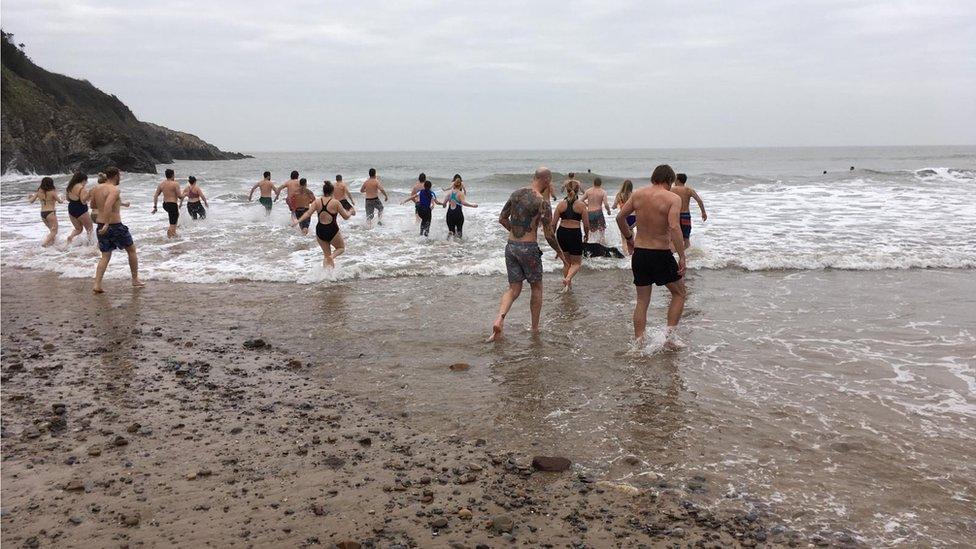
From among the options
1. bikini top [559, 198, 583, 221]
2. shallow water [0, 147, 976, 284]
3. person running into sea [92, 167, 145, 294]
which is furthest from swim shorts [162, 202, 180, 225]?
bikini top [559, 198, 583, 221]

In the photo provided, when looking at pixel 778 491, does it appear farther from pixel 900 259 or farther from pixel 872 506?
pixel 900 259

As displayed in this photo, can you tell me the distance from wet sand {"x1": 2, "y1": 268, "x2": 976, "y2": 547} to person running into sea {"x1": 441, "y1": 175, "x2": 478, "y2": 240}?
21.2ft

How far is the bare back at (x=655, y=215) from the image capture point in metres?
5.88

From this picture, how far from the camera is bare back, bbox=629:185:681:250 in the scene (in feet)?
19.3

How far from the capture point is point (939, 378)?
17.0ft

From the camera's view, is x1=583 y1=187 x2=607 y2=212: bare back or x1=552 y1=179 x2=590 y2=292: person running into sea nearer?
x1=552 y1=179 x2=590 y2=292: person running into sea

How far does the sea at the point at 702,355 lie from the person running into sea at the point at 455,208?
16.9 inches

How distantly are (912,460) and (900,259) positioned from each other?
8.04 metres

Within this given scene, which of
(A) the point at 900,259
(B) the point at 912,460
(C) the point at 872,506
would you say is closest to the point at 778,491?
(C) the point at 872,506

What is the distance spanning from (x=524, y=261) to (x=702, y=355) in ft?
6.34

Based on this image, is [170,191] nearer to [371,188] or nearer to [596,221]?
[371,188]

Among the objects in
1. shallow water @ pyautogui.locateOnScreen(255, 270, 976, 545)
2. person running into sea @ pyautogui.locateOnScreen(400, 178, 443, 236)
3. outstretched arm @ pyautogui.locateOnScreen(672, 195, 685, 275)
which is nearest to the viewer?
shallow water @ pyautogui.locateOnScreen(255, 270, 976, 545)

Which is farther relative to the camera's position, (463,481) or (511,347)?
(511,347)

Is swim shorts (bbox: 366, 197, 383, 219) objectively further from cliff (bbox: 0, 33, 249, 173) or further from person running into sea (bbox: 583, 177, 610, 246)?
cliff (bbox: 0, 33, 249, 173)
